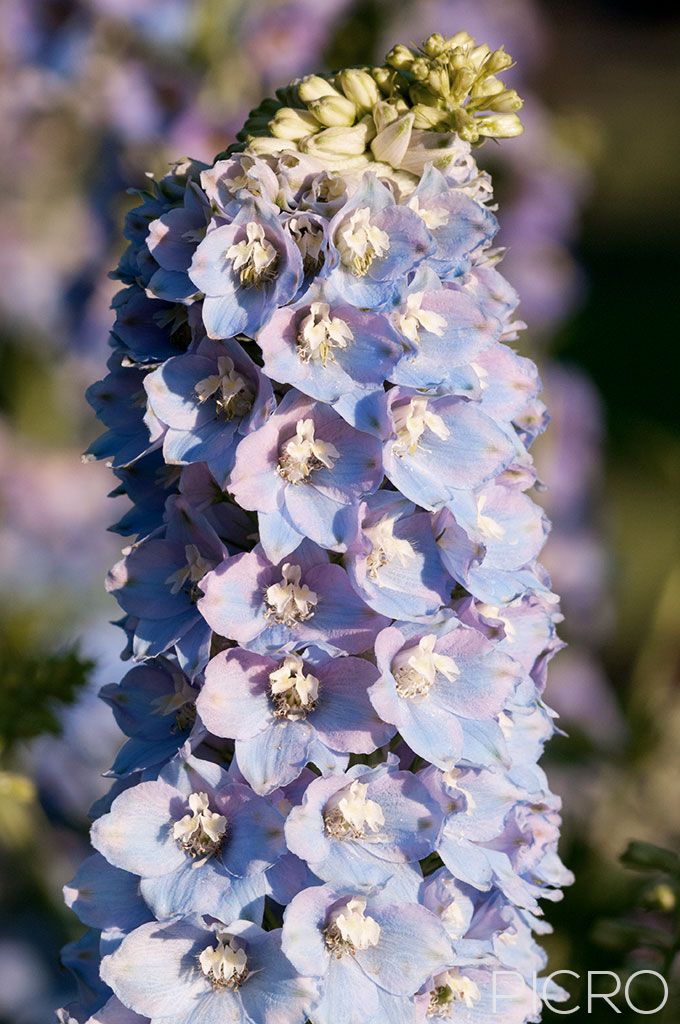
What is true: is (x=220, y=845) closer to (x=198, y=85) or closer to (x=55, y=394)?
(x=198, y=85)

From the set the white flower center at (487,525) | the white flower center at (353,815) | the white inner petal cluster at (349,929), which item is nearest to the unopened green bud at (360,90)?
the white flower center at (487,525)

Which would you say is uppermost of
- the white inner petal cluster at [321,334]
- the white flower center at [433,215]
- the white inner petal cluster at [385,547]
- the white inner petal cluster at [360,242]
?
the white flower center at [433,215]

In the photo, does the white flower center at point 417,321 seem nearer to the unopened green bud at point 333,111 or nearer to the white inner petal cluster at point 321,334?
the white inner petal cluster at point 321,334

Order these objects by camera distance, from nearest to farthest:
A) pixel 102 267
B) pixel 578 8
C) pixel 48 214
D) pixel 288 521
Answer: pixel 288 521, pixel 102 267, pixel 48 214, pixel 578 8

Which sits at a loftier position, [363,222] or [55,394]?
[363,222]

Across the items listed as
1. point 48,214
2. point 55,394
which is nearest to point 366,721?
point 55,394

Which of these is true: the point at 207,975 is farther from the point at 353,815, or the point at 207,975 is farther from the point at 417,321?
the point at 417,321

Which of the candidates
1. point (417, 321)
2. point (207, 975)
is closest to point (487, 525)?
point (417, 321)
